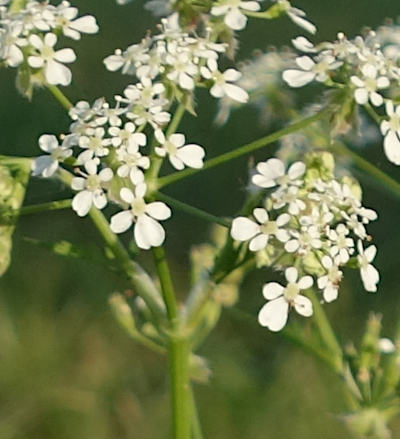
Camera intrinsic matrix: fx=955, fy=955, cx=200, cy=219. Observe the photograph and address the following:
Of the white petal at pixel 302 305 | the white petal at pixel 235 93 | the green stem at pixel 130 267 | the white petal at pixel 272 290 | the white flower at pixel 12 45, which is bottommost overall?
the green stem at pixel 130 267

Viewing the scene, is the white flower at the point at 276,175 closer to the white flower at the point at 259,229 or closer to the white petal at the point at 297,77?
the white flower at the point at 259,229

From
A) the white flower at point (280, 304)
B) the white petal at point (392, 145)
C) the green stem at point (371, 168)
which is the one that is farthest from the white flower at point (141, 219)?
the green stem at point (371, 168)

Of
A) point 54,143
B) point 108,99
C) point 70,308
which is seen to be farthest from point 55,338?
point 54,143

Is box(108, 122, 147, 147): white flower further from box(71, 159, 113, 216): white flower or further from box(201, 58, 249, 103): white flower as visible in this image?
box(201, 58, 249, 103): white flower

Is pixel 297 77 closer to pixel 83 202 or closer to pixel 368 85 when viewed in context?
pixel 368 85

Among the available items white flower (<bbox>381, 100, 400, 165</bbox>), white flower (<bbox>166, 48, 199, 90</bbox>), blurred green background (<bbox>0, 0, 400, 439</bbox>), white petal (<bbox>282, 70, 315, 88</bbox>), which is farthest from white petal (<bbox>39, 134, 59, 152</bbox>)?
blurred green background (<bbox>0, 0, 400, 439</bbox>)

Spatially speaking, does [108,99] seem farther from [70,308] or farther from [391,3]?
[391,3]
